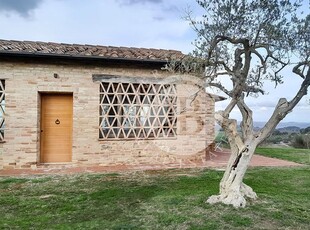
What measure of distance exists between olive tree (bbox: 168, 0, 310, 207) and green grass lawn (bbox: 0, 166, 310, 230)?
49cm

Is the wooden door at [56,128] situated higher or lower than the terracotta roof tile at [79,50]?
lower

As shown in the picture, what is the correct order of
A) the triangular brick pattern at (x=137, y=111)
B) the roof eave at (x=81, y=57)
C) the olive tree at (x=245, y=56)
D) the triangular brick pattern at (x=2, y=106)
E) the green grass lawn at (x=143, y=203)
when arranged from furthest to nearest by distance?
1. the triangular brick pattern at (x=137, y=111)
2. the triangular brick pattern at (x=2, y=106)
3. the roof eave at (x=81, y=57)
4. the olive tree at (x=245, y=56)
5. the green grass lawn at (x=143, y=203)

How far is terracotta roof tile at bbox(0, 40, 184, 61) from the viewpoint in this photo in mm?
8212

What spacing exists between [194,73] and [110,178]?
3.30m

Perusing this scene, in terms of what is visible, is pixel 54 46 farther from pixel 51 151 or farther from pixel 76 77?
pixel 51 151

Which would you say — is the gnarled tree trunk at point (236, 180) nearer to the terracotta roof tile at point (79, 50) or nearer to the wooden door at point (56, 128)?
the terracotta roof tile at point (79, 50)

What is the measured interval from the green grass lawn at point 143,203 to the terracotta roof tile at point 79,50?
3366 millimetres

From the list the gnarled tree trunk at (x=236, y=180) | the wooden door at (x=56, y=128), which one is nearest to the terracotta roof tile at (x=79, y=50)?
the wooden door at (x=56, y=128)

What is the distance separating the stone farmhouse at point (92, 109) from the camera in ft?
27.0

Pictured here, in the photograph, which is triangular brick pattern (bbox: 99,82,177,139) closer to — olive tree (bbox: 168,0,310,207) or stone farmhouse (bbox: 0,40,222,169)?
stone farmhouse (bbox: 0,40,222,169)

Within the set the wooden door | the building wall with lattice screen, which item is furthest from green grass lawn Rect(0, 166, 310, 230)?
the wooden door

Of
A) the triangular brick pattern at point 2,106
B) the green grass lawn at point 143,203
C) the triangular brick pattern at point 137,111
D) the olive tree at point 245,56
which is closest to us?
the green grass lawn at point 143,203

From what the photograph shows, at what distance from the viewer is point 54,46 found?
363 inches

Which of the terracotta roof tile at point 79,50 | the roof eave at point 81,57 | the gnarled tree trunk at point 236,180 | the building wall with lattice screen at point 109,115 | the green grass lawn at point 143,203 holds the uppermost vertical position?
the terracotta roof tile at point 79,50
